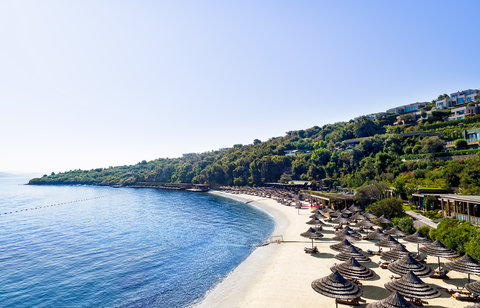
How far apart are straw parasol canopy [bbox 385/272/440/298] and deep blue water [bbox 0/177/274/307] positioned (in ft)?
51.6

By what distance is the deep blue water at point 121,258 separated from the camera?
23.2 m

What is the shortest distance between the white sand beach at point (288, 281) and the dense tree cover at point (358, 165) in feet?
77.5

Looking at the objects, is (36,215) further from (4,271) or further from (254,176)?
(254,176)

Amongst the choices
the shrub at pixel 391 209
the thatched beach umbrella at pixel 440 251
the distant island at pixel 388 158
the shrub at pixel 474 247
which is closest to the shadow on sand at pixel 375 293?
the thatched beach umbrella at pixel 440 251

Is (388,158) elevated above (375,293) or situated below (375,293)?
above

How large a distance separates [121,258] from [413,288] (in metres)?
31.3

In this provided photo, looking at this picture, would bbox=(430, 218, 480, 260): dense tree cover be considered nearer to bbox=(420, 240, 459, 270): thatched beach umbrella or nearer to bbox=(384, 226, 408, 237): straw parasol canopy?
bbox=(420, 240, 459, 270): thatched beach umbrella

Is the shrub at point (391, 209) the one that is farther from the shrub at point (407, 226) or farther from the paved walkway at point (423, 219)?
the shrub at point (407, 226)

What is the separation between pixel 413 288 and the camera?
1538cm

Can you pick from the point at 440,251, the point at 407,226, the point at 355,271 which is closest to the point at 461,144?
the point at 407,226

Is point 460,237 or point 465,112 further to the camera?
point 465,112

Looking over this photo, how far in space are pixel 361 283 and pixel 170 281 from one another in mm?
17758

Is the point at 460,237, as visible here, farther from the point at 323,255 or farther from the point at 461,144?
the point at 461,144

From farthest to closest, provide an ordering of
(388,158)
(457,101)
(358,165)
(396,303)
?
(457,101), (358,165), (388,158), (396,303)
